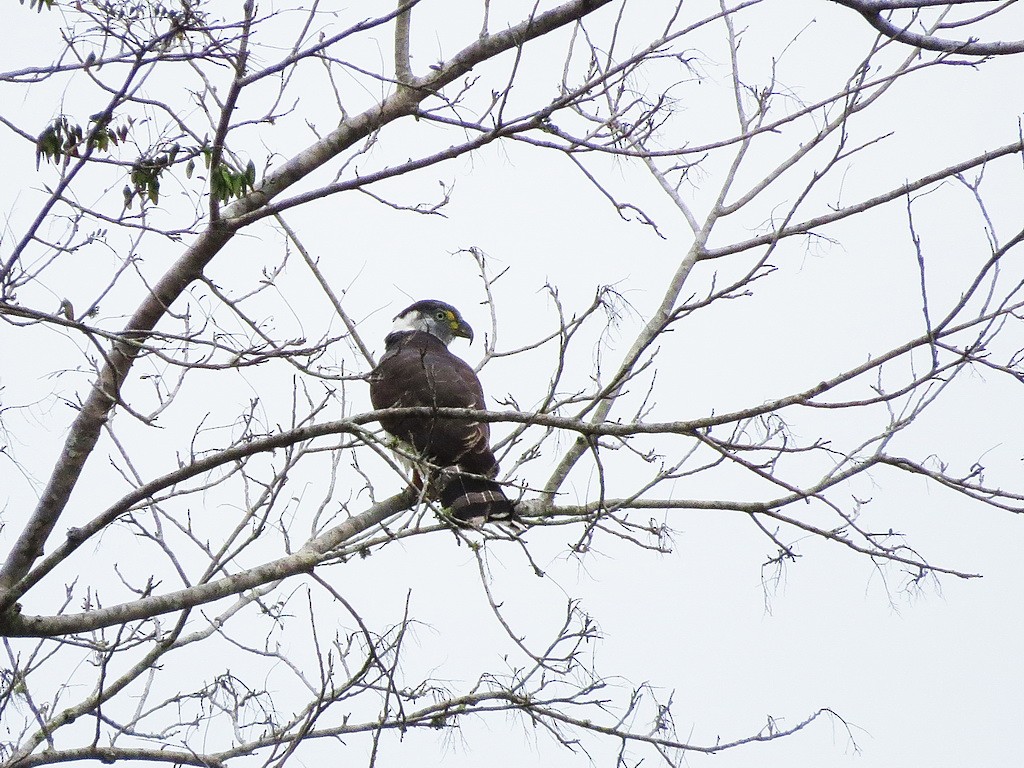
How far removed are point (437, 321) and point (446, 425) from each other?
5.99 ft

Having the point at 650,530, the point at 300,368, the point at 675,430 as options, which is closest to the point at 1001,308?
the point at 675,430

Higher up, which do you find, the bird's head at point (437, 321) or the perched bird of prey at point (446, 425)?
the bird's head at point (437, 321)

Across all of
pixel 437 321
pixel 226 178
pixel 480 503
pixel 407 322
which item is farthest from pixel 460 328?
pixel 226 178

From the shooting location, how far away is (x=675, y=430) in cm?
250

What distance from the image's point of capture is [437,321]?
236 inches

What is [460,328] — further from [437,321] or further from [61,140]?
[61,140]

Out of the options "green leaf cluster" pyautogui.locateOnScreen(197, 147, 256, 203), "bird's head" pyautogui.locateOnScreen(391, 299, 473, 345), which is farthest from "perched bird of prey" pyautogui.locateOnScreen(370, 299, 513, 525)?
"green leaf cluster" pyautogui.locateOnScreen(197, 147, 256, 203)

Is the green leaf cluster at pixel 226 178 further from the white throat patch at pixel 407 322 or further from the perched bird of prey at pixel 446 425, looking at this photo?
the white throat patch at pixel 407 322

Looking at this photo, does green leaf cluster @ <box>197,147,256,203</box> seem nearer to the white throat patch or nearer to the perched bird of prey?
the perched bird of prey

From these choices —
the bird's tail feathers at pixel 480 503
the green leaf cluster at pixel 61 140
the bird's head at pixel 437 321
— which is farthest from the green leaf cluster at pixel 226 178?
the bird's head at pixel 437 321

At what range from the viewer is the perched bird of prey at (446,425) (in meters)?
3.98

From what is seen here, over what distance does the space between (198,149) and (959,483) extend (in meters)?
2.25

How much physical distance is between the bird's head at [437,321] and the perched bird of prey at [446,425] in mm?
474

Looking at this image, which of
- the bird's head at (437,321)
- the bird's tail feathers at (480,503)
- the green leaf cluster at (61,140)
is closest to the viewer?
the green leaf cluster at (61,140)
